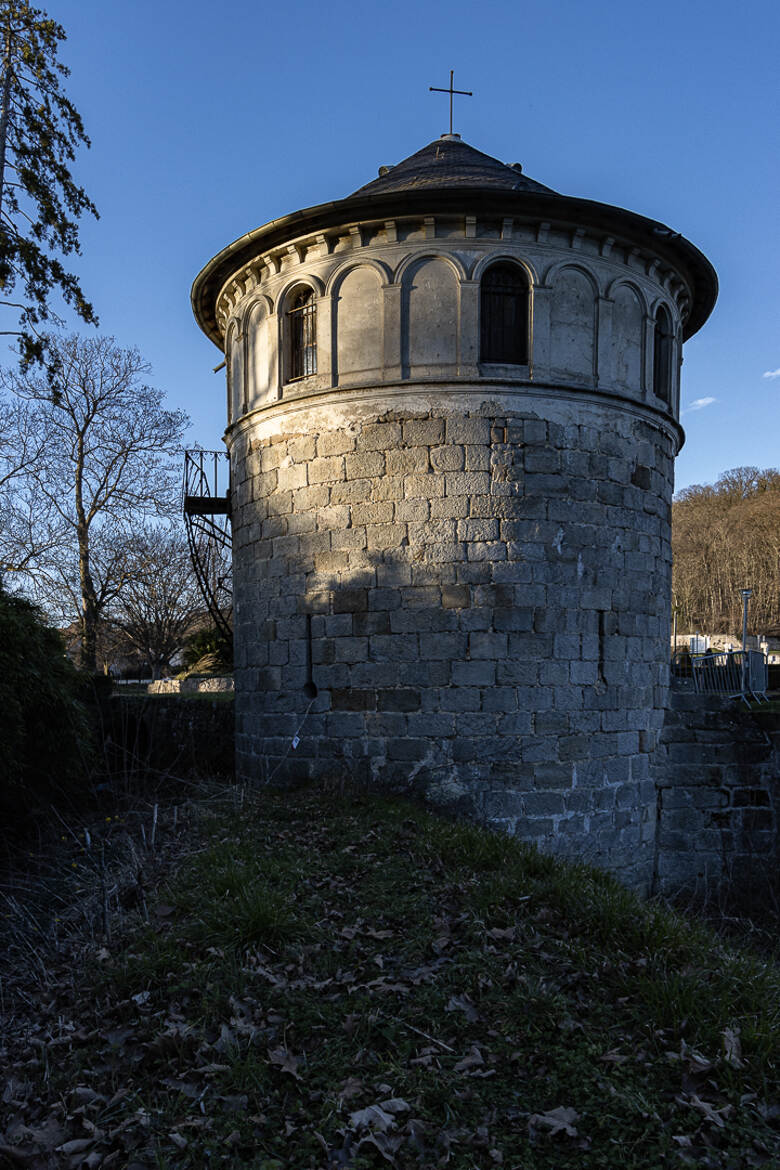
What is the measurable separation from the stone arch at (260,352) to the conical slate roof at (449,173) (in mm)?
1746

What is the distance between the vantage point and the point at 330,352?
28.1ft

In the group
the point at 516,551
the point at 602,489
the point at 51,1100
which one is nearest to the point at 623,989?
the point at 51,1100

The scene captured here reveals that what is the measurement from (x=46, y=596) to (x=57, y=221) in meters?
11.5

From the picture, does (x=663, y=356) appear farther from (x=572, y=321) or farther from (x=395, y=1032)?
(x=395, y=1032)

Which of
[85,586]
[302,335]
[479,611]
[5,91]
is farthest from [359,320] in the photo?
[85,586]

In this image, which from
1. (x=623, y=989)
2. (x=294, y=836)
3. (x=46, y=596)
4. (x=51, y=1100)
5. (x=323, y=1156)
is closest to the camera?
(x=323, y=1156)

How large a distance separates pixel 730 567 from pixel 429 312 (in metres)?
53.4

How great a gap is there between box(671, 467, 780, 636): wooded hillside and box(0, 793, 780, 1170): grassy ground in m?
50.7

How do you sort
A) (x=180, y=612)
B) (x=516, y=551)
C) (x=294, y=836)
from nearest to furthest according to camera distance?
(x=294, y=836) → (x=516, y=551) → (x=180, y=612)

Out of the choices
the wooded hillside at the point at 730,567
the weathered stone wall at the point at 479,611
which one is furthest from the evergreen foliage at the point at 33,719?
the wooded hillside at the point at 730,567

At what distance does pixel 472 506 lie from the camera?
802 centimetres

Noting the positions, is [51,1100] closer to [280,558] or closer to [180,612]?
[280,558]

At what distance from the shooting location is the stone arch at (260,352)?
922 centimetres

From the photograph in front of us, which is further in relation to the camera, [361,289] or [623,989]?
[361,289]
